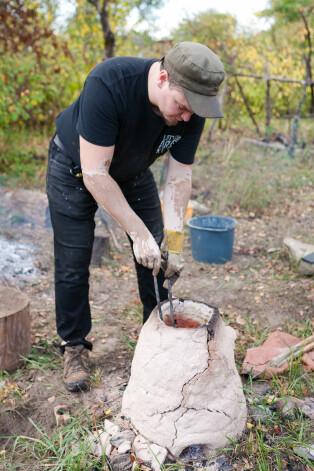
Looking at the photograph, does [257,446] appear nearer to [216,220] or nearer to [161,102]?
[161,102]

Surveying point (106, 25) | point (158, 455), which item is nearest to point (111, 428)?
point (158, 455)

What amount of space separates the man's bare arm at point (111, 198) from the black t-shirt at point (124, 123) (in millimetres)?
76

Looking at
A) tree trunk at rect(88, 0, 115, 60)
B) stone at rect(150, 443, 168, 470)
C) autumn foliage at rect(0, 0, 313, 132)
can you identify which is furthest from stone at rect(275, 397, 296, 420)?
tree trunk at rect(88, 0, 115, 60)

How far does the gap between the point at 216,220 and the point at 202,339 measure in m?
2.78

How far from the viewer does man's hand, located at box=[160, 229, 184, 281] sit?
2346mm

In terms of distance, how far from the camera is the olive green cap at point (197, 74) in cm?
184

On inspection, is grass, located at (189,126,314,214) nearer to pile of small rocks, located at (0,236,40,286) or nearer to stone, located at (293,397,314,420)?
pile of small rocks, located at (0,236,40,286)

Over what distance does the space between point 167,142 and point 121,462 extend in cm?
159

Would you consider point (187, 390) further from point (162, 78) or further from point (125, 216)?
point (162, 78)

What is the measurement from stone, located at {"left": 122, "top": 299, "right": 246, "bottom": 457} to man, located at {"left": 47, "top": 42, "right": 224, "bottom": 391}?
36cm

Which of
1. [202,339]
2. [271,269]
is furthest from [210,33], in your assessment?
[202,339]

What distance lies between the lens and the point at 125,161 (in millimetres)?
2322

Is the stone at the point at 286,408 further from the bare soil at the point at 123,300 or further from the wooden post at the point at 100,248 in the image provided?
the wooden post at the point at 100,248

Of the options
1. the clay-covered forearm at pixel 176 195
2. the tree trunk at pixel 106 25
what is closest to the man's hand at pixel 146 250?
the clay-covered forearm at pixel 176 195
